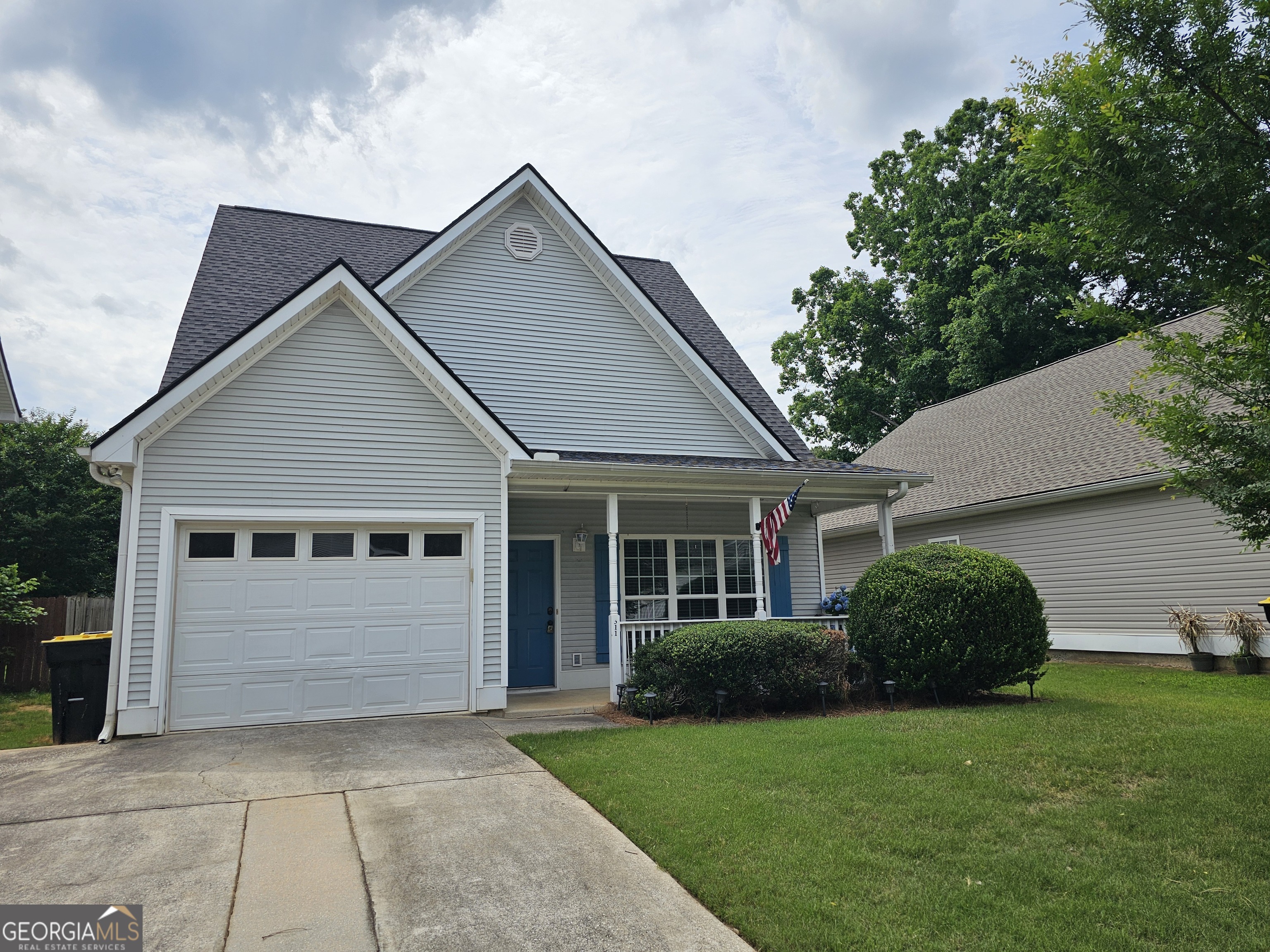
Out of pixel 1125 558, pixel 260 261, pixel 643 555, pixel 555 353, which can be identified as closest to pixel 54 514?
pixel 260 261

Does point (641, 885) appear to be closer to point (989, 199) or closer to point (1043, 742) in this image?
point (1043, 742)

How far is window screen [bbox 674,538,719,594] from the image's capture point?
12.1 meters

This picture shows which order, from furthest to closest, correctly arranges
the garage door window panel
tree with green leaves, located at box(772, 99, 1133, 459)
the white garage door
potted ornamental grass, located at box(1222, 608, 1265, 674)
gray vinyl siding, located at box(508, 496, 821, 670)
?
tree with green leaves, located at box(772, 99, 1133, 459) < gray vinyl siding, located at box(508, 496, 821, 670) < potted ornamental grass, located at box(1222, 608, 1265, 674) < the garage door window panel < the white garage door

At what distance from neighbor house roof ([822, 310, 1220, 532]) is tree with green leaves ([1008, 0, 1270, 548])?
890cm

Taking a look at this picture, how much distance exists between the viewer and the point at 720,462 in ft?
37.6

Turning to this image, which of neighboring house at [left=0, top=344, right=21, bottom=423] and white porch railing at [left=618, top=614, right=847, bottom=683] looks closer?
white porch railing at [left=618, top=614, right=847, bottom=683]

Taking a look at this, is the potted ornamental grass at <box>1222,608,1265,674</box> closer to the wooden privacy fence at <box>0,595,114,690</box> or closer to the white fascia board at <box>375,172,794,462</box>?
the white fascia board at <box>375,172,794,462</box>

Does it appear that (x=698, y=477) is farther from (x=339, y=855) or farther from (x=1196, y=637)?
(x=1196, y=637)

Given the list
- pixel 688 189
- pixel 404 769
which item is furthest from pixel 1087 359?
pixel 404 769

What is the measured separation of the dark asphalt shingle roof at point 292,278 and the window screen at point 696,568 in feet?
7.17

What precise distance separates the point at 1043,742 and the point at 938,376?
26138 millimetres

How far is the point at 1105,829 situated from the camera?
177 inches

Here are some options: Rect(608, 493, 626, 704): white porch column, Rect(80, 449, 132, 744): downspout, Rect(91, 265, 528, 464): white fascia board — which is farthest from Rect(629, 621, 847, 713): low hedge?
Rect(80, 449, 132, 744): downspout

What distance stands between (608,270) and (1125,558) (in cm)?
1019
